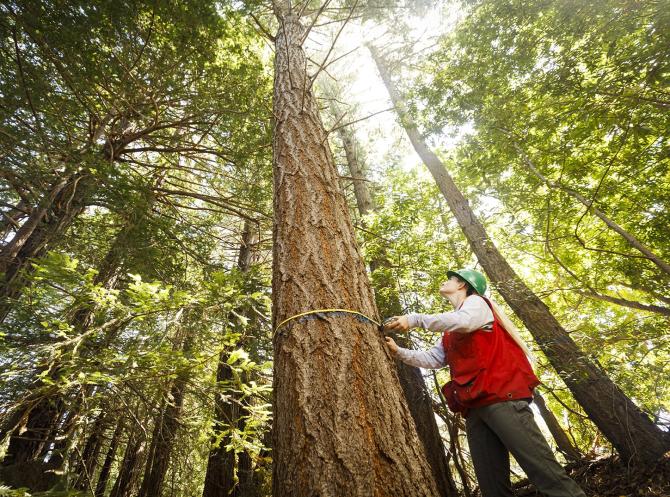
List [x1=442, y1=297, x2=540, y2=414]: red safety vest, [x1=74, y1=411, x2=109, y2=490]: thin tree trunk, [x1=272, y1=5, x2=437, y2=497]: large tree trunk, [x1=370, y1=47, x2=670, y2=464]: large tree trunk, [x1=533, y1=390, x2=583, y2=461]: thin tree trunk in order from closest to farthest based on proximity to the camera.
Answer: [x1=272, y1=5, x2=437, y2=497]: large tree trunk
[x1=442, y1=297, x2=540, y2=414]: red safety vest
[x1=74, y1=411, x2=109, y2=490]: thin tree trunk
[x1=370, y1=47, x2=670, y2=464]: large tree trunk
[x1=533, y1=390, x2=583, y2=461]: thin tree trunk

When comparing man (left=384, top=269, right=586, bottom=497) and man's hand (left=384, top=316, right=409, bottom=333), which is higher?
man's hand (left=384, top=316, right=409, bottom=333)

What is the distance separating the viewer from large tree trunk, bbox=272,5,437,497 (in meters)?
1.33

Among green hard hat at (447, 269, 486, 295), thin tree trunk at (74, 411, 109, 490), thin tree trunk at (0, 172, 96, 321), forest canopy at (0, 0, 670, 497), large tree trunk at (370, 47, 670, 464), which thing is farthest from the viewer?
thin tree trunk at (0, 172, 96, 321)

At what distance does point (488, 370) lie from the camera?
2.20m

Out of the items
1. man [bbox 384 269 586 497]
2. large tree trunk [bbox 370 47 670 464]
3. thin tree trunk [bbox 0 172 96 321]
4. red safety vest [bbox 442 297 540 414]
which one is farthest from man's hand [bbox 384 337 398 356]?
thin tree trunk [bbox 0 172 96 321]

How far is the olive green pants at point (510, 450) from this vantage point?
6.32 ft

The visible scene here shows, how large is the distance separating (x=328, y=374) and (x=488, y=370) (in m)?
1.25

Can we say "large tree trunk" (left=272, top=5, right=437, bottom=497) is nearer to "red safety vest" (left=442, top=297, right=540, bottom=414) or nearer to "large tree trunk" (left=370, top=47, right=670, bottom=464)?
"red safety vest" (left=442, top=297, right=540, bottom=414)

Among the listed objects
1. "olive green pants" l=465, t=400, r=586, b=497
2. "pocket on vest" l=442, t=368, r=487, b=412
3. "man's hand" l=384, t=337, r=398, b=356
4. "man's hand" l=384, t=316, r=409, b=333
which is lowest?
"olive green pants" l=465, t=400, r=586, b=497

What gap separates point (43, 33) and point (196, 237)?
3070mm

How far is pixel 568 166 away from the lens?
17.4 ft

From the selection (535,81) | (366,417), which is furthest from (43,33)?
(535,81)

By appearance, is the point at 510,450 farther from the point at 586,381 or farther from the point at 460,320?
the point at 586,381

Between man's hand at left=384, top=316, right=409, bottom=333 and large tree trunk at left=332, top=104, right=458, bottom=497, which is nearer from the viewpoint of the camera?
man's hand at left=384, top=316, right=409, bottom=333
